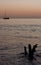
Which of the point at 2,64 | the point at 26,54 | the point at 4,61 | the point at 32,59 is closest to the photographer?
the point at 2,64

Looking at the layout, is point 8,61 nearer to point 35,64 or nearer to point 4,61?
point 4,61

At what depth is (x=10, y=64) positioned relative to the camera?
16.3 meters

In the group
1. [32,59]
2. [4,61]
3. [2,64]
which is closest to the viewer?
[2,64]

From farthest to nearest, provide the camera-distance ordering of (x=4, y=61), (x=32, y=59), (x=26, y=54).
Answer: (x=26, y=54)
(x=32, y=59)
(x=4, y=61)

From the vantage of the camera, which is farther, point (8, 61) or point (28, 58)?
point (28, 58)

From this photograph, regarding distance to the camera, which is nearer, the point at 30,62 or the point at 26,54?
the point at 30,62

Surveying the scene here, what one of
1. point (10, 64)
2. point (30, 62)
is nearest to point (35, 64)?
point (30, 62)

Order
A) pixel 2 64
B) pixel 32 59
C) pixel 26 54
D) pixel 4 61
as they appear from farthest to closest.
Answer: pixel 26 54
pixel 32 59
pixel 4 61
pixel 2 64

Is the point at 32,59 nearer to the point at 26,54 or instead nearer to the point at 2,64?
the point at 26,54

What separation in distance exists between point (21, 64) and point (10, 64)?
105 cm

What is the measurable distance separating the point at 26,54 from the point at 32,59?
5.08 ft

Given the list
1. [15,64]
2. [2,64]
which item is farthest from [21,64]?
[2,64]

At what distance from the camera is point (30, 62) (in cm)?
1761

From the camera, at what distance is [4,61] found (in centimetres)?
1736
